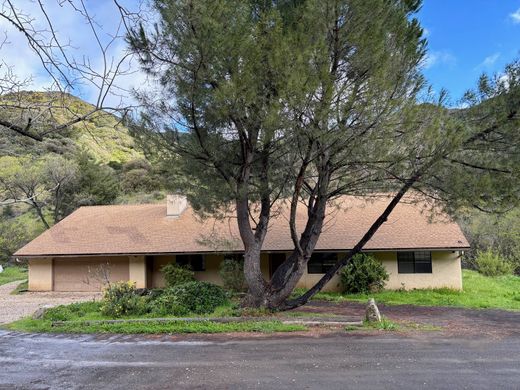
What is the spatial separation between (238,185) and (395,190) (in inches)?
189

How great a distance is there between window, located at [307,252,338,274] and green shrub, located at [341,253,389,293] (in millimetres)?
1432

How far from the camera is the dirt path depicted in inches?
460

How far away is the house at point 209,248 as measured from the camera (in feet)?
65.2

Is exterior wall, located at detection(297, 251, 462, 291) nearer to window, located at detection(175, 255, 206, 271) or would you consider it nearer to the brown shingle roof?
the brown shingle roof

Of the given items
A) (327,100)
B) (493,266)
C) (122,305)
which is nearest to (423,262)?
(493,266)

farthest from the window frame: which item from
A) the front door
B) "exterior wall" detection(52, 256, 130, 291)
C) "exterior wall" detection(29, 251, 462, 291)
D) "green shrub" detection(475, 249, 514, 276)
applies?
"green shrub" detection(475, 249, 514, 276)

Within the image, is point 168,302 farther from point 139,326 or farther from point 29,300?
point 29,300

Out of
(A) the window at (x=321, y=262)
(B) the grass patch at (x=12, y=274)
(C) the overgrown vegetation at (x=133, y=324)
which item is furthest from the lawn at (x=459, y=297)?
(B) the grass patch at (x=12, y=274)

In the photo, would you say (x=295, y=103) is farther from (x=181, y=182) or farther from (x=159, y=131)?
(x=181, y=182)

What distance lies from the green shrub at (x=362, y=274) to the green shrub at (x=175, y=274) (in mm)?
6977

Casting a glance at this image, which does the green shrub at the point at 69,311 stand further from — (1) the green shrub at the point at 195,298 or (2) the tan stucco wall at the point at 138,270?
(2) the tan stucco wall at the point at 138,270

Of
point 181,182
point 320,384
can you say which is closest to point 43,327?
point 181,182

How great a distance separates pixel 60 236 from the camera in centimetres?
2356

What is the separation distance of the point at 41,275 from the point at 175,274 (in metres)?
7.68
